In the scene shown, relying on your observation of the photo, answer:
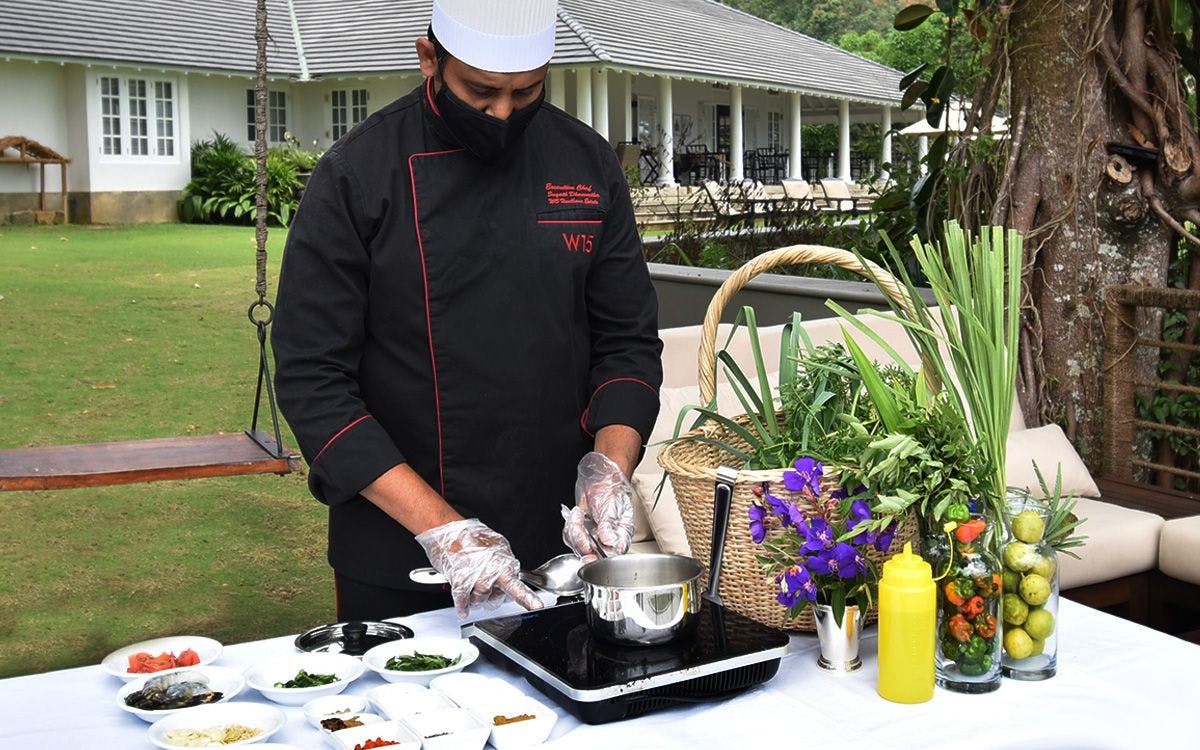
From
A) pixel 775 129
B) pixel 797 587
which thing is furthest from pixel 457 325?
pixel 775 129

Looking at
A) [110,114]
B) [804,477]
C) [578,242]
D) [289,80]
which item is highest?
[289,80]

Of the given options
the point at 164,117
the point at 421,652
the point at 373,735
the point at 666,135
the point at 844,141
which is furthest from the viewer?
the point at 844,141

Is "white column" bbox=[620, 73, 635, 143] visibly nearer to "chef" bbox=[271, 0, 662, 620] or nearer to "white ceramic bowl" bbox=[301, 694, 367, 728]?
"chef" bbox=[271, 0, 662, 620]

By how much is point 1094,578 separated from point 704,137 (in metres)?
22.8

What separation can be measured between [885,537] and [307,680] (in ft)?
2.72

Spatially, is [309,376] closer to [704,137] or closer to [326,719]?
[326,719]

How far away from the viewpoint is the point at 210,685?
1.77m

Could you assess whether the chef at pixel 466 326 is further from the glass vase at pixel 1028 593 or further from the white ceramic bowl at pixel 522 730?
the glass vase at pixel 1028 593

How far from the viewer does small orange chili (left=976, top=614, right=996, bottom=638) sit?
68.1 inches

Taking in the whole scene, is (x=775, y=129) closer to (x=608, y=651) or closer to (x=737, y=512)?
(x=737, y=512)

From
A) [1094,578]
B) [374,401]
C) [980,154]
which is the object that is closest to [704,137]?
[980,154]

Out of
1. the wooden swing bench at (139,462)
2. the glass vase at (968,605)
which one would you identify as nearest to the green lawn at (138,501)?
the wooden swing bench at (139,462)

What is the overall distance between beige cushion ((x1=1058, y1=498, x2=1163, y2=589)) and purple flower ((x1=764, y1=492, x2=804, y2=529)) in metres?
2.34

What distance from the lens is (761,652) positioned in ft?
5.56
